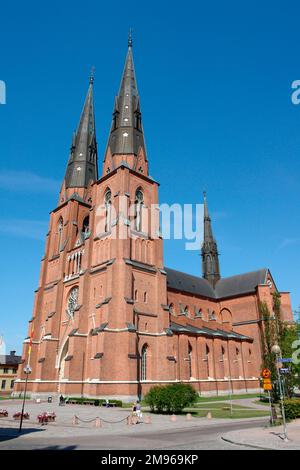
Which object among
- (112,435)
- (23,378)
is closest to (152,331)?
(23,378)

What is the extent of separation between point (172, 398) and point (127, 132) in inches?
1368

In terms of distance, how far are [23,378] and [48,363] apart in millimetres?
4373

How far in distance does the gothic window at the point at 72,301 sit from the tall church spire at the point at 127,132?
645 inches

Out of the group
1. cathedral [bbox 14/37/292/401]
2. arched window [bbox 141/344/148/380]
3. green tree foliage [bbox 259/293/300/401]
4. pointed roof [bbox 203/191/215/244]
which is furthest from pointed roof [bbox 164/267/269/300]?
green tree foliage [bbox 259/293/300/401]

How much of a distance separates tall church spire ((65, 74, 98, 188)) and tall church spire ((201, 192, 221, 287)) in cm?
2667

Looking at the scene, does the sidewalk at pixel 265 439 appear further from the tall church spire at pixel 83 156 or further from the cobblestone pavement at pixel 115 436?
the tall church spire at pixel 83 156

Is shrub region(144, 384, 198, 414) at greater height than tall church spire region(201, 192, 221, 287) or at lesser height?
lesser

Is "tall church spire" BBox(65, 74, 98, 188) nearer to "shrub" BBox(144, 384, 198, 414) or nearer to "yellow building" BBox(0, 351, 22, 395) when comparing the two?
"yellow building" BBox(0, 351, 22, 395)

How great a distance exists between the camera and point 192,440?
1334 cm

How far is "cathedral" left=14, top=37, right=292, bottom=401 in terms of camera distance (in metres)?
35.0

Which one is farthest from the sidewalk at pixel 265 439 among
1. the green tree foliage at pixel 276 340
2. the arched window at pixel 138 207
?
the arched window at pixel 138 207

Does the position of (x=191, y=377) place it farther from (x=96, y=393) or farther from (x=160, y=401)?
(x=160, y=401)

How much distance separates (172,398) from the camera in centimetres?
2398

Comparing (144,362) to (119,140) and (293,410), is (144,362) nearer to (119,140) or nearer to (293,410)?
(293,410)
